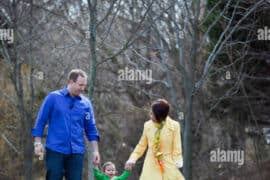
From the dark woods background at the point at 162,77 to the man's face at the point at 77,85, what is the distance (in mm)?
6023

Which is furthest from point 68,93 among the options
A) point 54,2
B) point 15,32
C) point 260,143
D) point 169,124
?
point 260,143

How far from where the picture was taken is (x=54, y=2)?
49.4 ft

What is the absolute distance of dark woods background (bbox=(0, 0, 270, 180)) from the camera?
47.3 feet

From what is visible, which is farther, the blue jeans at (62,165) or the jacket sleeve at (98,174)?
the jacket sleeve at (98,174)

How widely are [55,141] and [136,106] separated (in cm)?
1109

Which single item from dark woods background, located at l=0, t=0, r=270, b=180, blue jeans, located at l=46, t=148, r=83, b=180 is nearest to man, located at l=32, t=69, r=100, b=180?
blue jeans, located at l=46, t=148, r=83, b=180

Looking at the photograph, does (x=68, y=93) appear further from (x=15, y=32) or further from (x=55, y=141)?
(x=15, y=32)

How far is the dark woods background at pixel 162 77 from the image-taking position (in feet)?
47.3

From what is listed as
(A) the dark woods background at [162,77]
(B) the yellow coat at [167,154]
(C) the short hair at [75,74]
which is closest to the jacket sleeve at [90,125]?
(C) the short hair at [75,74]

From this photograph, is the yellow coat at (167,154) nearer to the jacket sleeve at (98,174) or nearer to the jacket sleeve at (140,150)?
the jacket sleeve at (140,150)

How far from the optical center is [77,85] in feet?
23.3

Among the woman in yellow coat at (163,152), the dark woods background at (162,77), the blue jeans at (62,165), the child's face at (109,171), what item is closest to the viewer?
the blue jeans at (62,165)

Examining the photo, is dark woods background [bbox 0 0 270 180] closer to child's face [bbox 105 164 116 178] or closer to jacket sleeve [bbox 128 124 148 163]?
child's face [bbox 105 164 116 178]

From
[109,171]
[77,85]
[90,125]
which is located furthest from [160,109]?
[109,171]
